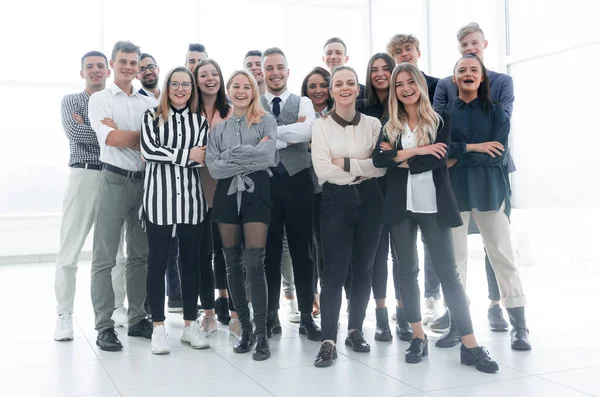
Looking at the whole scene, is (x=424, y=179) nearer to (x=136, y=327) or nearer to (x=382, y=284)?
(x=382, y=284)

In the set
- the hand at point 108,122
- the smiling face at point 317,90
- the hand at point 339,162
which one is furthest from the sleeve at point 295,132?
the hand at point 108,122

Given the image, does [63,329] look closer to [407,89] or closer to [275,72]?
[275,72]

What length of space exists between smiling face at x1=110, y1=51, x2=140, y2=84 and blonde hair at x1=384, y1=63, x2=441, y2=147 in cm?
151

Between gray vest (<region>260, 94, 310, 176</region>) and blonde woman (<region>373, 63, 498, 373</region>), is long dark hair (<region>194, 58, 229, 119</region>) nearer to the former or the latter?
gray vest (<region>260, 94, 310, 176</region>)

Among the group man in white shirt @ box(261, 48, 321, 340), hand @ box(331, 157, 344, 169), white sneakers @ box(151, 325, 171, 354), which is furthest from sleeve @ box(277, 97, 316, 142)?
white sneakers @ box(151, 325, 171, 354)

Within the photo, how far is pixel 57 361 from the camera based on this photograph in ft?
10.5

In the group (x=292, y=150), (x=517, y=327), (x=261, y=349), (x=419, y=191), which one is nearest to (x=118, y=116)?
(x=292, y=150)

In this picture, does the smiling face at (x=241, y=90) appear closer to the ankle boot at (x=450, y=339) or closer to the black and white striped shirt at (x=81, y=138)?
the black and white striped shirt at (x=81, y=138)

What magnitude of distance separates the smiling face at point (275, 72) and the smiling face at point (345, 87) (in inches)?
21.2

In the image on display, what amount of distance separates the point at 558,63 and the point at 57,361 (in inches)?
223

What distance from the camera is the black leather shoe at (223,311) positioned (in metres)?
4.05

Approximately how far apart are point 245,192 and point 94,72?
1.34 metres

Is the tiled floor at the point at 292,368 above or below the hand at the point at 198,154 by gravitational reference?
below

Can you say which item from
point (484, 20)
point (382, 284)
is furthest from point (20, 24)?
point (382, 284)
